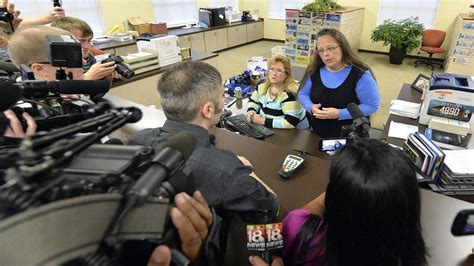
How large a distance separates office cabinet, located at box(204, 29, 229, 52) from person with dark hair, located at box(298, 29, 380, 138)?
5.04 metres

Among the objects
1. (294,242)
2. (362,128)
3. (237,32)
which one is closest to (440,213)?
(362,128)

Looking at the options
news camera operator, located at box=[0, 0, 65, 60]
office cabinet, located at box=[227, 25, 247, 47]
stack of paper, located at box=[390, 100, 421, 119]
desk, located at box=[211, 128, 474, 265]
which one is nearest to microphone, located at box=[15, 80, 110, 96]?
desk, located at box=[211, 128, 474, 265]

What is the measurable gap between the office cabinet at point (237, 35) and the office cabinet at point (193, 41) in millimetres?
985

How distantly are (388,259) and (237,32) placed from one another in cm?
744

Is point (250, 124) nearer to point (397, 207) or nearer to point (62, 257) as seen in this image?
point (397, 207)

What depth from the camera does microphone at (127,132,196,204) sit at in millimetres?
402

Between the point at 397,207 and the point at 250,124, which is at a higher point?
the point at 397,207

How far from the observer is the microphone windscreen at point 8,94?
622 mm

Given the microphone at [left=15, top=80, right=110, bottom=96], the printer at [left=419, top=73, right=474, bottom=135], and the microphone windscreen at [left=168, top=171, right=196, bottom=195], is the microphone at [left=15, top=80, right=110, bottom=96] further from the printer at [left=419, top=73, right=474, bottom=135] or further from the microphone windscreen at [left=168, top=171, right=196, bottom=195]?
the printer at [left=419, top=73, right=474, bottom=135]

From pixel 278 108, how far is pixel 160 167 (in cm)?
196

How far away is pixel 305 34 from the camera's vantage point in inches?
236

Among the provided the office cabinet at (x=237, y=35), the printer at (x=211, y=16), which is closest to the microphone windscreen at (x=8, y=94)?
the printer at (x=211, y=16)

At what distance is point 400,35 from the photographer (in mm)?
5582

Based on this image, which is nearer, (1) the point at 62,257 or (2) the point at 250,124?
(1) the point at 62,257
